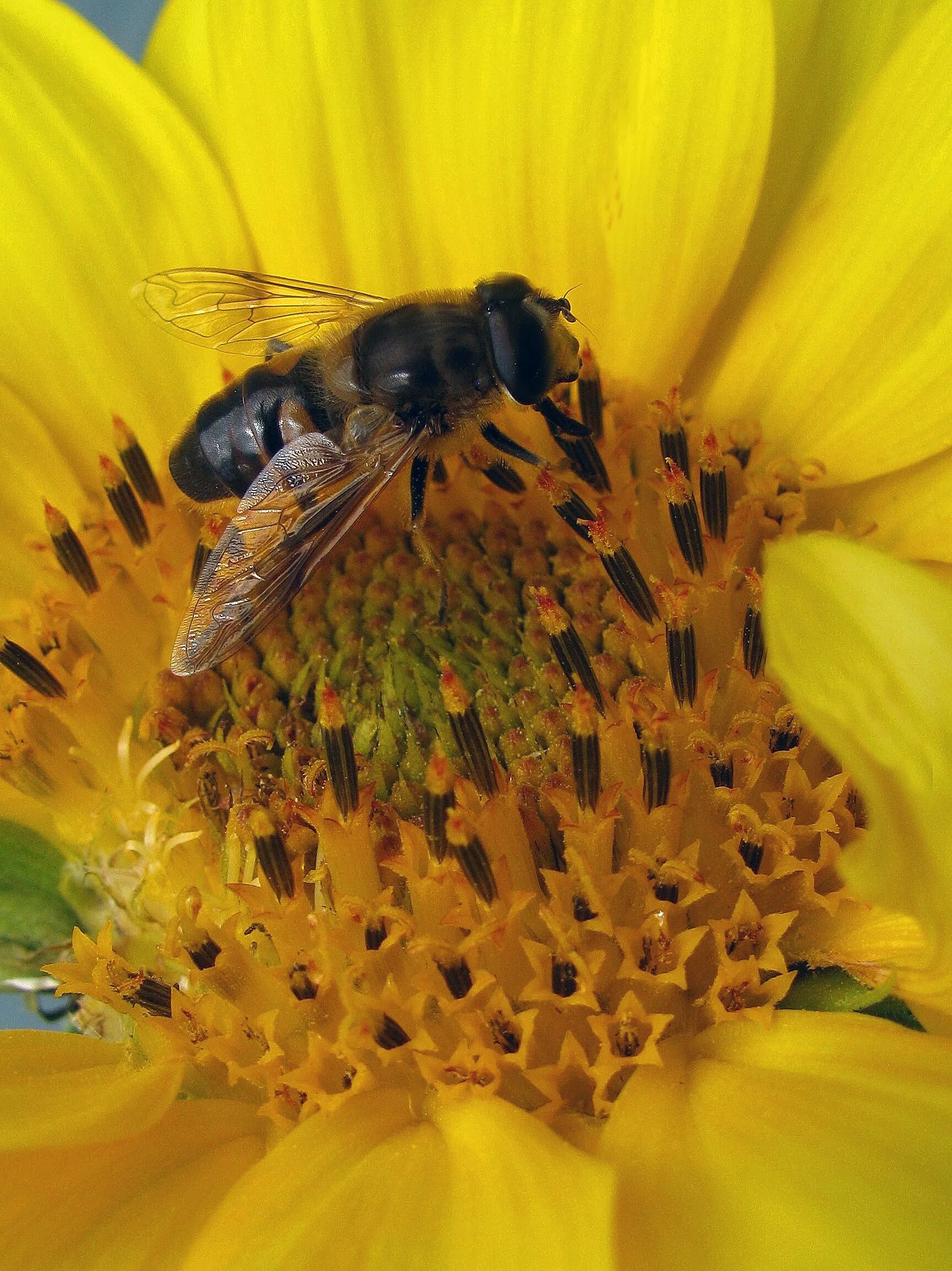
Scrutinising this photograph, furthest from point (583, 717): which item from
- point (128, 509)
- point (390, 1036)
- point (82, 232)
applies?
point (82, 232)

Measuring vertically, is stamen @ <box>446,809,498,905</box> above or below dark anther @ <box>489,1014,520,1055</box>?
above

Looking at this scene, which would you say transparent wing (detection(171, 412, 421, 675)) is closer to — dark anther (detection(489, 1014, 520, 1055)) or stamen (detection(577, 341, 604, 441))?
stamen (detection(577, 341, 604, 441))

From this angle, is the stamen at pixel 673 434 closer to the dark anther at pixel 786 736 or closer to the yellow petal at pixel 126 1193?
the dark anther at pixel 786 736

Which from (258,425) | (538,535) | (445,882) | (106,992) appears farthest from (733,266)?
(106,992)

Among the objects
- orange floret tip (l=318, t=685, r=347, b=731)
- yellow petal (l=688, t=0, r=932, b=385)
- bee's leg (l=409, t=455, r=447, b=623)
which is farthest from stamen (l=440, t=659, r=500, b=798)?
yellow petal (l=688, t=0, r=932, b=385)

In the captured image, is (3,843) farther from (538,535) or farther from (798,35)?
(798,35)

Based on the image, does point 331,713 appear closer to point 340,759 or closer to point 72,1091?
point 340,759
